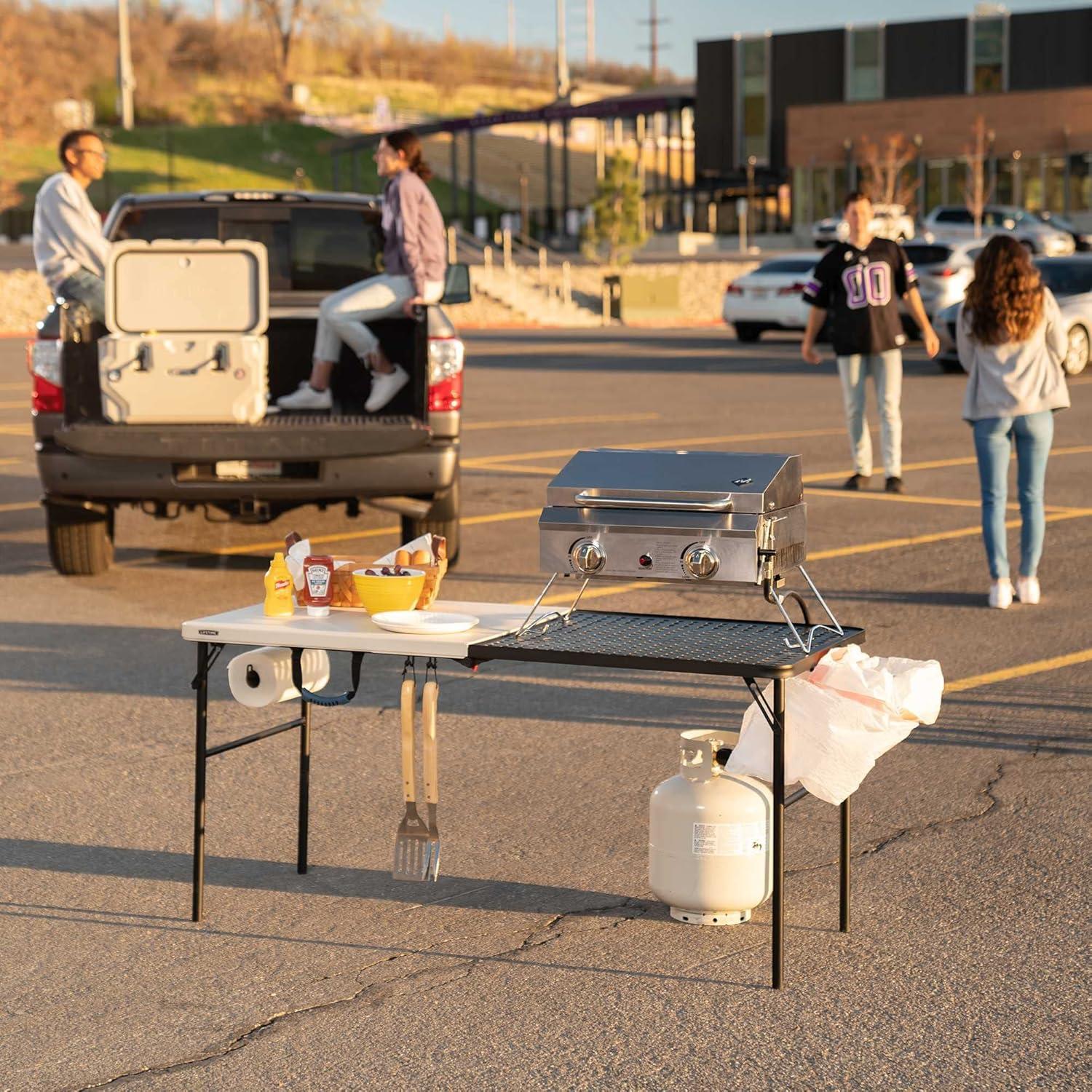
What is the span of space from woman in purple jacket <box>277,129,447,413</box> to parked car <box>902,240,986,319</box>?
788 inches

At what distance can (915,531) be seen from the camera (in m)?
11.4

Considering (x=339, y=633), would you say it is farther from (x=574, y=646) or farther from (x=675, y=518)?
(x=675, y=518)

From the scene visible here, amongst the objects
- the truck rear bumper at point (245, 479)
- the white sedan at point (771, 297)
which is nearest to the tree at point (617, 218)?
the white sedan at point (771, 297)

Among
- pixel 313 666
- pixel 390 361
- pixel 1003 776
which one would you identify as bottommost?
pixel 1003 776

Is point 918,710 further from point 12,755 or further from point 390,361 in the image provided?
point 390,361

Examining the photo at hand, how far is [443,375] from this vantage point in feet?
31.2

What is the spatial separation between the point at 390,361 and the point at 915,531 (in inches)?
138

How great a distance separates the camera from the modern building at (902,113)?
77.0 m

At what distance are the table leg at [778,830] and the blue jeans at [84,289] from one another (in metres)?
6.10

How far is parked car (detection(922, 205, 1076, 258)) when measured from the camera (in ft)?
182

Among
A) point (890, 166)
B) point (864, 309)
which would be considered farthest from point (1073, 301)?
point (890, 166)

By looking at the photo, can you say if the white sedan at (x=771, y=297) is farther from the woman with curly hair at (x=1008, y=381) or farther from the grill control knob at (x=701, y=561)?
the grill control knob at (x=701, y=561)

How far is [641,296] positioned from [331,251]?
36.7 m

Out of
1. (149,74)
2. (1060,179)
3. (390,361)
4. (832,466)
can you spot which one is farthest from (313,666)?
(149,74)
